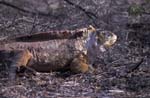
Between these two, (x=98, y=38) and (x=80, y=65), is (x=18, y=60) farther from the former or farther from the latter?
(x=98, y=38)

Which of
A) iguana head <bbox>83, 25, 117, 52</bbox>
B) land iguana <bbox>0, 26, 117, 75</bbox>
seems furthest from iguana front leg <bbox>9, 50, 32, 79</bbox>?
iguana head <bbox>83, 25, 117, 52</bbox>

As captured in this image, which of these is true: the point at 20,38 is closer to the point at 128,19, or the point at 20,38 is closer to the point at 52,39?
the point at 52,39

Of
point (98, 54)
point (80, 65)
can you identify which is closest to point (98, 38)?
point (98, 54)

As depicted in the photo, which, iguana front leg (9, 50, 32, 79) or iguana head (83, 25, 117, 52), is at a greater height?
iguana head (83, 25, 117, 52)

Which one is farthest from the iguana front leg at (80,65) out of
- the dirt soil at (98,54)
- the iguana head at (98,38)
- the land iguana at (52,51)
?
the iguana head at (98,38)

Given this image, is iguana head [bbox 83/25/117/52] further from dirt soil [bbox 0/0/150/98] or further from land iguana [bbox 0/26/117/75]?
dirt soil [bbox 0/0/150/98]

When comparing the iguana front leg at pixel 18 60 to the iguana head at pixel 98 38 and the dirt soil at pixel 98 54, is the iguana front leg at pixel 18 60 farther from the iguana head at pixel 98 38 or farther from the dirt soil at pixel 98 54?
the iguana head at pixel 98 38

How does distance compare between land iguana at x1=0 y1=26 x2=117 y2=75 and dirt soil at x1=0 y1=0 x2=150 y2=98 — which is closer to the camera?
dirt soil at x1=0 y1=0 x2=150 y2=98
